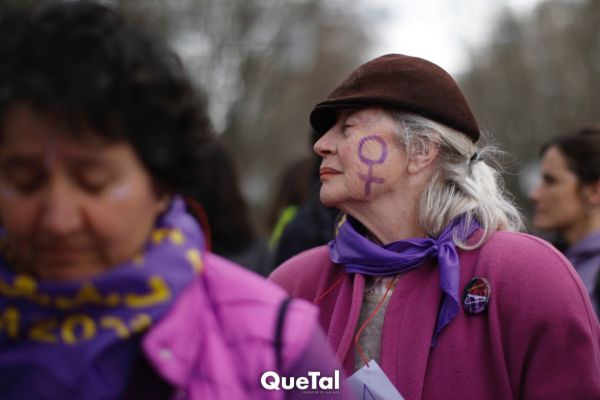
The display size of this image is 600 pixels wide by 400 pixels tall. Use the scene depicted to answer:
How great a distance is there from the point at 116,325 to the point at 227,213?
10.5 ft

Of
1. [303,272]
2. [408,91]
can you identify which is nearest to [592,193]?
[408,91]

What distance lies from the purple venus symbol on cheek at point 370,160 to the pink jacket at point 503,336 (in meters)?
0.43

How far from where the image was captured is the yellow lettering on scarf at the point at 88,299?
70.0 inches

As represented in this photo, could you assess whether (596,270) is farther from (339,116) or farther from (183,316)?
(183,316)

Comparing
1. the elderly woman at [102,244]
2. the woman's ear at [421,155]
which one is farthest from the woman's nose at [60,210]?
the woman's ear at [421,155]

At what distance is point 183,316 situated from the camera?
1843 mm

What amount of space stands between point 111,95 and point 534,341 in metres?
1.73

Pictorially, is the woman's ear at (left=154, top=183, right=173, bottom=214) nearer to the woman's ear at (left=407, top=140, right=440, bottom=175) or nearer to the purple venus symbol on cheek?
the purple venus symbol on cheek

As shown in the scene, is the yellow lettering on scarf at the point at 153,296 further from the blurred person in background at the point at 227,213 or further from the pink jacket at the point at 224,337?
the blurred person in background at the point at 227,213

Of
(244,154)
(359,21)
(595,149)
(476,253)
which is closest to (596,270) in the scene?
(595,149)

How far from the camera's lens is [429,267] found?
10.0 feet

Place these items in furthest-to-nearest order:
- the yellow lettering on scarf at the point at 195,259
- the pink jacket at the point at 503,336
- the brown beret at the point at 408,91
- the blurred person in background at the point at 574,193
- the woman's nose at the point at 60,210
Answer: the blurred person in background at the point at 574,193 < the brown beret at the point at 408,91 < the pink jacket at the point at 503,336 < the yellow lettering on scarf at the point at 195,259 < the woman's nose at the point at 60,210

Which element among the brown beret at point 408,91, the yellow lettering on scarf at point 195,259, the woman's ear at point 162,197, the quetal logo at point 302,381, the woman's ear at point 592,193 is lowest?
the woman's ear at point 592,193

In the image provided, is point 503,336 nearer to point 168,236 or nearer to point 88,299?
point 168,236
